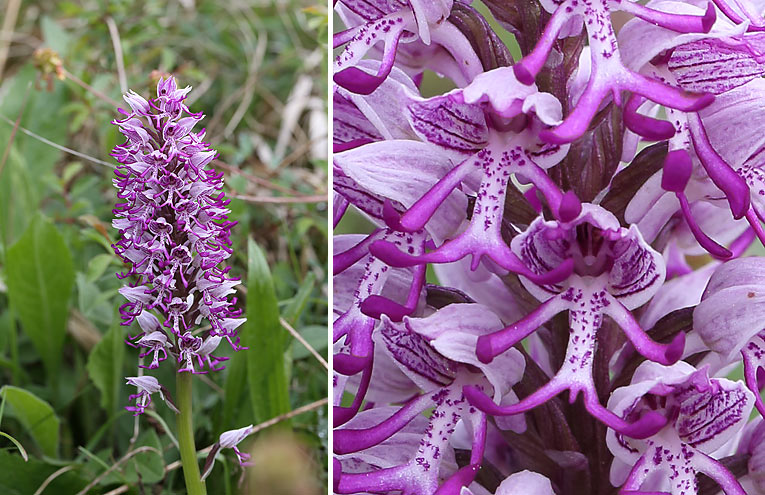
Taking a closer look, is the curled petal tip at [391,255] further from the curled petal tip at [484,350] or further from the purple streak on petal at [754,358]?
the purple streak on petal at [754,358]

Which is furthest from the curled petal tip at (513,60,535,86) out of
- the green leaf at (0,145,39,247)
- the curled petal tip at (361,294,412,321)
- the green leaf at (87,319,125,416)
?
the green leaf at (0,145,39,247)

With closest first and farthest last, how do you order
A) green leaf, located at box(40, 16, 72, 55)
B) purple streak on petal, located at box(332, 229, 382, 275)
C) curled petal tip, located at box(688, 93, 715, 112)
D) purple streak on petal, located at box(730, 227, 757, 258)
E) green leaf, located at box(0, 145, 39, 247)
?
curled petal tip, located at box(688, 93, 715, 112) < purple streak on petal, located at box(332, 229, 382, 275) < purple streak on petal, located at box(730, 227, 757, 258) < green leaf, located at box(0, 145, 39, 247) < green leaf, located at box(40, 16, 72, 55)

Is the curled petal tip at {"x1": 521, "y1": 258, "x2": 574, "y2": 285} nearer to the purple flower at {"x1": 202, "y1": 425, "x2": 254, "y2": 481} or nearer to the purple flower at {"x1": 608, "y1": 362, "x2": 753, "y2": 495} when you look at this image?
the purple flower at {"x1": 608, "y1": 362, "x2": 753, "y2": 495}

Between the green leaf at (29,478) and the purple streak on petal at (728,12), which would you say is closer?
the purple streak on petal at (728,12)

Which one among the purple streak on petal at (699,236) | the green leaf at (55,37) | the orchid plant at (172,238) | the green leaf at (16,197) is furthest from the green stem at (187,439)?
the green leaf at (55,37)

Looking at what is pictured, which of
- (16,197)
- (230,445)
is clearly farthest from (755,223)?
(16,197)

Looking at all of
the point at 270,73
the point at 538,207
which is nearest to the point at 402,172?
the point at 538,207
